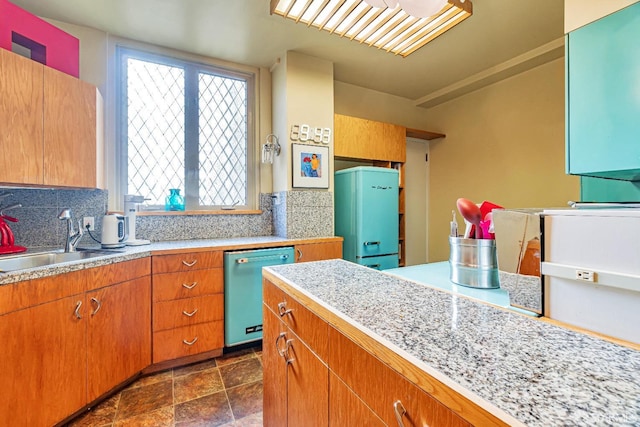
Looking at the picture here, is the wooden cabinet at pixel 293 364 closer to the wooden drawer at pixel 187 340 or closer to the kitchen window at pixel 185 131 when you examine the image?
the wooden drawer at pixel 187 340

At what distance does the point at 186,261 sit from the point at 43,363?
0.90m

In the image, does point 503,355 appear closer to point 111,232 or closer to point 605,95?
point 605,95

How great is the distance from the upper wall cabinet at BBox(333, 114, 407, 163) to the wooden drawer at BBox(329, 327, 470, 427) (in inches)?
100

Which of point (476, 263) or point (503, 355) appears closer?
point (503, 355)

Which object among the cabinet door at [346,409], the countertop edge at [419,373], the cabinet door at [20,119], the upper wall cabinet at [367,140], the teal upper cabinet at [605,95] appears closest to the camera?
the countertop edge at [419,373]

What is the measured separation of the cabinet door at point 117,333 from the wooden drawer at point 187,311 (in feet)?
0.23

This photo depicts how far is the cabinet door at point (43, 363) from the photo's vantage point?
4.29ft

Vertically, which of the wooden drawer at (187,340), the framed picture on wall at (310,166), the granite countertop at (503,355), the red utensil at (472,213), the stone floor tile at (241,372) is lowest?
the stone floor tile at (241,372)

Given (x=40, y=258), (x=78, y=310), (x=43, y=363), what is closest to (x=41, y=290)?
(x=78, y=310)

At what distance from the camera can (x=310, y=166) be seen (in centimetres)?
287

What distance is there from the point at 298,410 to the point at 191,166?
2.43 metres

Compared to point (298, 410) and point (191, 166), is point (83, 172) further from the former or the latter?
point (298, 410)

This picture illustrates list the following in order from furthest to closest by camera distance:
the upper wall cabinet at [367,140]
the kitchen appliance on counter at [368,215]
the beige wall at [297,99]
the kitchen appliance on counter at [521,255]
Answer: the upper wall cabinet at [367,140], the kitchen appliance on counter at [368,215], the beige wall at [297,99], the kitchen appliance on counter at [521,255]

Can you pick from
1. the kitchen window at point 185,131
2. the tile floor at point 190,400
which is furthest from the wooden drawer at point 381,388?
the kitchen window at point 185,131
